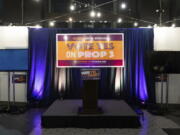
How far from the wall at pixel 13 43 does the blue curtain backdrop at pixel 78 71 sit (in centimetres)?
24

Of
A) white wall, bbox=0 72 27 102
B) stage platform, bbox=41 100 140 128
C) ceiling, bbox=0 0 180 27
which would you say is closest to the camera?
stage platform, bbox=41 100 140 128

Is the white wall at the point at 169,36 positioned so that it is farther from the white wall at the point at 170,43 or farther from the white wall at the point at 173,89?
the white wall at the point at 173,89

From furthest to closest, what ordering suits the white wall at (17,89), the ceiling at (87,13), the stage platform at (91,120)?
the white wall at (17,89)
the ceiling at (87,13)
the stage platform at (91,120)

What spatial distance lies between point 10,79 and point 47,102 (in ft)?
4.05

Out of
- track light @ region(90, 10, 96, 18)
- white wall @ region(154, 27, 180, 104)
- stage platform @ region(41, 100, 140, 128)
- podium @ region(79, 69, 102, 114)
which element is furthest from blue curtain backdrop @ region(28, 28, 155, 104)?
stage platform @ region(41, 100, 140, 128)

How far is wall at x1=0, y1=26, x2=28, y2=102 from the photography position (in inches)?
252

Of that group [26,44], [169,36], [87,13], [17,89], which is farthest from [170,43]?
[17,89]

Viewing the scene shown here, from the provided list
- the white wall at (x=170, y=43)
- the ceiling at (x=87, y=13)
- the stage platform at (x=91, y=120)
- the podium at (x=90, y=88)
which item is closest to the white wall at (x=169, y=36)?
the white wall at (x=170, y=43)

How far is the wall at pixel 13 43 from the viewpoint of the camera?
640 cm

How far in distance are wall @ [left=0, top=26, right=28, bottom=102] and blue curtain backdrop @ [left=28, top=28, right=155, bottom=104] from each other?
0.80ft

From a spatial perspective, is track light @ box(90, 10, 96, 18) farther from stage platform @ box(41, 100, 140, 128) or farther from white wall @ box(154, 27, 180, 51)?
stage platform @ box(41, 100, 140, 128)

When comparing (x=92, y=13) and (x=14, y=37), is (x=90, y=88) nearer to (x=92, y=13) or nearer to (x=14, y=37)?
(x=92, y=13)

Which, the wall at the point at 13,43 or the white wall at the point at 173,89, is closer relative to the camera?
the white wall at the point at 173,89

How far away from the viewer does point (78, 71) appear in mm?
6242
